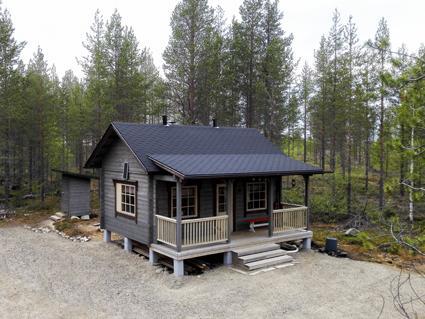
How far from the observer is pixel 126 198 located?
39.4 ft

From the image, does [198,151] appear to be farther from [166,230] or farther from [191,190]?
[166,230]

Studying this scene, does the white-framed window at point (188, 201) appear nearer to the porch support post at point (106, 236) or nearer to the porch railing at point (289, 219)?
the porch railing at point (289, 219)

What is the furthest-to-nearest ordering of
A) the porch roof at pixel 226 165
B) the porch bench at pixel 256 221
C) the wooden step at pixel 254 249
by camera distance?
the porch bench at pixel 256 221
the wooden step at pixel 254 249
the porch roof at pixel 226 165

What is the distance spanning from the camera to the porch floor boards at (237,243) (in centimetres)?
974

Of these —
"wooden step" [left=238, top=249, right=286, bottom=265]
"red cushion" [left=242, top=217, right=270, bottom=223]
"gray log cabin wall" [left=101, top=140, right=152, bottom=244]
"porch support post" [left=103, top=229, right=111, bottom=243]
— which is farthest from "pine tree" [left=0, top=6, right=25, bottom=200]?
"wooden step" [left=238, top=249, right=286, bottom=265]

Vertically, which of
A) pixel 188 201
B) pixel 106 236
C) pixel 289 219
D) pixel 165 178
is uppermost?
pixel 165 178

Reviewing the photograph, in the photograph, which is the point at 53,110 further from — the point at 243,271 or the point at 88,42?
the point at 243,271

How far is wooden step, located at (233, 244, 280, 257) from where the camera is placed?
1042cm

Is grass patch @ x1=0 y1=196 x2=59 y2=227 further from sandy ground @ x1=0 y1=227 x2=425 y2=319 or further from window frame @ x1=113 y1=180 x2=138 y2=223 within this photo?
window frame @ x1=113 y1=180 x2=138 y2=223

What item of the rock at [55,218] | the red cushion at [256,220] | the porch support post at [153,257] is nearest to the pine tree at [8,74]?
the rock at [55,218]

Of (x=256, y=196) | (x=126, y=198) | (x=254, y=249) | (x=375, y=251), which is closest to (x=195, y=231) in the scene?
(x=254, y=249)

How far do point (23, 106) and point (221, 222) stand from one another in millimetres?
16283

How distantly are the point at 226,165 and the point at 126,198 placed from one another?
3.83 metres

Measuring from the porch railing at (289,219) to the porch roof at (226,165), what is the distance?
144cm
